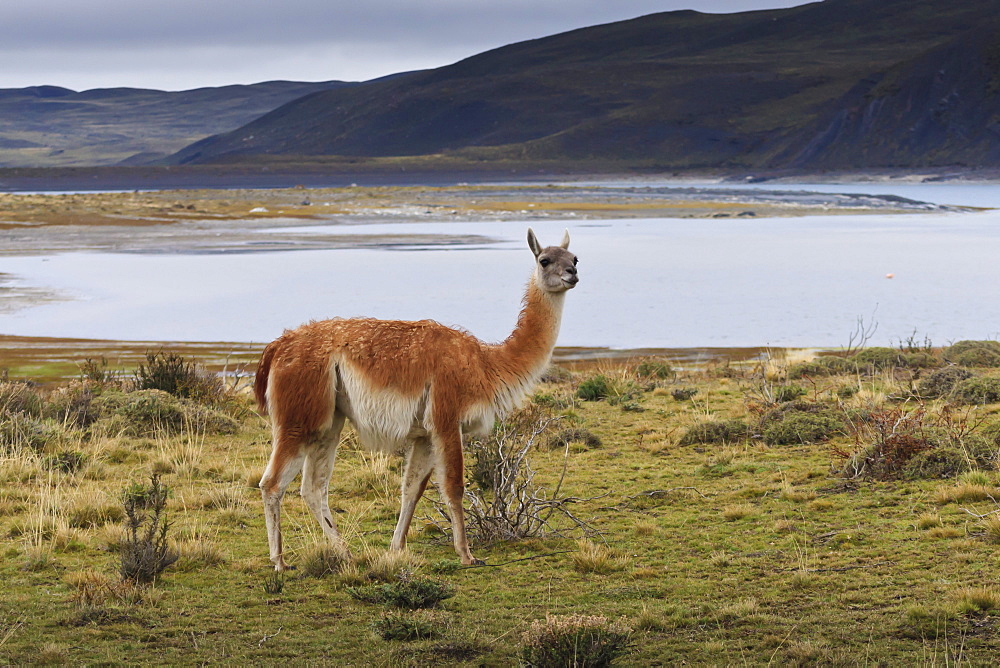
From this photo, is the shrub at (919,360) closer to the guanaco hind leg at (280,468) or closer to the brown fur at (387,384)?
the brown fur at (387,384)

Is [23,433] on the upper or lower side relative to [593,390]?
upper

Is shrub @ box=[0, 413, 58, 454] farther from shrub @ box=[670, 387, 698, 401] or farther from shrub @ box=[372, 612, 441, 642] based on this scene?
shrub @ box=[670, 387, 698, 401]

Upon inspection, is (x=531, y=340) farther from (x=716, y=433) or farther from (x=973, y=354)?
(x=973, y=354)

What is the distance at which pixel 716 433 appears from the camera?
8859 mm

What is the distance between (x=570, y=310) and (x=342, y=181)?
91648 millimetres

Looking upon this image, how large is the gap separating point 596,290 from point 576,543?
17.4 m

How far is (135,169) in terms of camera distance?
12531 centimetres

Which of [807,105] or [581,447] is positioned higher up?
[807,105]

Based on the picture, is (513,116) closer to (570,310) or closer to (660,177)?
(660,177)

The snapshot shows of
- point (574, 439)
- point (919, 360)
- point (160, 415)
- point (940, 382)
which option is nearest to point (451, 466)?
point (574, 439)

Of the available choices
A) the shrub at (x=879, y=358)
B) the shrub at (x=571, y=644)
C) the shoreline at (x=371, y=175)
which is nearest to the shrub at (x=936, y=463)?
the shrub at (x=571, y=644)

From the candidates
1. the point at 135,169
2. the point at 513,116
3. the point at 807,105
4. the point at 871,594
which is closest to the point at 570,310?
the point at 871,594

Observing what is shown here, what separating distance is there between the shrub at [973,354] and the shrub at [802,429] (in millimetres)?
3873

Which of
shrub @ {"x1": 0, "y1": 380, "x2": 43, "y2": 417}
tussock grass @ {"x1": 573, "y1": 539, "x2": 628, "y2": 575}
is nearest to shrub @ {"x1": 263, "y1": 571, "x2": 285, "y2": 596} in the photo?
tussock grass @ {"x1": 573, "y1": 539, "x2": 628, "y2": 575}
